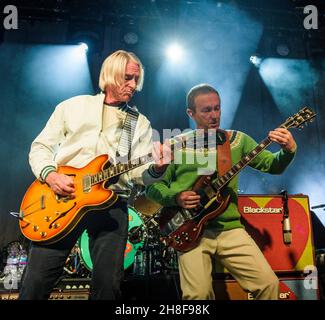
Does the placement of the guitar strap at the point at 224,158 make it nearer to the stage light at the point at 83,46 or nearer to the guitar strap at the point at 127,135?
the guitar strap at the point at 127,135

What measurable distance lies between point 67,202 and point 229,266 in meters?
1.36

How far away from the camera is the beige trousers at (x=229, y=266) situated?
8.30 feet

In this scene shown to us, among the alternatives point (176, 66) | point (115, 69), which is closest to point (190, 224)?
point (115, 69)

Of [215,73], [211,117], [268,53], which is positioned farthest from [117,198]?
[268,53]

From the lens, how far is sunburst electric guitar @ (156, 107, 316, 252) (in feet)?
8.93

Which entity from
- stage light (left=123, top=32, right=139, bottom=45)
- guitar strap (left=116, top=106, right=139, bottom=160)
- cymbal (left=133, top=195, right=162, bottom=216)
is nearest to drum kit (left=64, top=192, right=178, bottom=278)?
cymbal (left=133, top=195, right=162, bottom=216)

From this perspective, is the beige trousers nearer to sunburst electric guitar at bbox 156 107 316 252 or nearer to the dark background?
sunburst electric guitar at bbox 156 107 316 252

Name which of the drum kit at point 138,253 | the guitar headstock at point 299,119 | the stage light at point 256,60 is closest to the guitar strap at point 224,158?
the guitar headstock at point 299,119

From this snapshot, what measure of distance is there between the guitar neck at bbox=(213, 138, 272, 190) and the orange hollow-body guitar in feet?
2.37

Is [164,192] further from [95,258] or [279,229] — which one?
[279,229]

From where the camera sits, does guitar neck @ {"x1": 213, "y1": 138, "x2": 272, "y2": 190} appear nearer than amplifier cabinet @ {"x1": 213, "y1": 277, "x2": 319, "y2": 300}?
Yes

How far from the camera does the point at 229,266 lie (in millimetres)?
2723

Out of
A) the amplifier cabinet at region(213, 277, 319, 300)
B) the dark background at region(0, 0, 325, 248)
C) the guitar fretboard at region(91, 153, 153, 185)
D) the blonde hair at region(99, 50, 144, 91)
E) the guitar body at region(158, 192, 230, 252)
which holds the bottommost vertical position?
the amplifier cabinet at region(213, 277, 319, 300)

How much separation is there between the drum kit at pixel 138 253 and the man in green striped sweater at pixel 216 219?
5.72 ft
